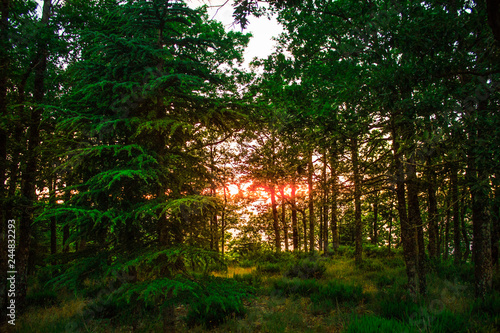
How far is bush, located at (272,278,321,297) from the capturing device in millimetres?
8602

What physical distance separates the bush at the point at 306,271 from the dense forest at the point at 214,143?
179 centimetres

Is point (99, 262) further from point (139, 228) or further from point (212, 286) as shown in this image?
point (212, 286)

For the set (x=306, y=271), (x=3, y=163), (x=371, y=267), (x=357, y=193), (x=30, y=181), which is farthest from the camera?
(x=371, y=267)

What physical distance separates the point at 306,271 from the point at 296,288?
232 centimetres

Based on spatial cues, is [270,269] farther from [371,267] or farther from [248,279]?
[371,267]

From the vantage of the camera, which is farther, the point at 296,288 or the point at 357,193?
the point at 296,288

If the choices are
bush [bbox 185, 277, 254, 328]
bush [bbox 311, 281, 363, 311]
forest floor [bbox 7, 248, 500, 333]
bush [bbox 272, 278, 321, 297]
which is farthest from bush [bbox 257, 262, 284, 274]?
bush [bbox 185, 277, 254, 328]

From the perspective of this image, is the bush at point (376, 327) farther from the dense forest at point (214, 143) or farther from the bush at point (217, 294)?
the bush at point (217, 294)

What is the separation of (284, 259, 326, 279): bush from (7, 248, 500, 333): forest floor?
0.04 meters

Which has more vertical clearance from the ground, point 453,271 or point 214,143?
point 214,143

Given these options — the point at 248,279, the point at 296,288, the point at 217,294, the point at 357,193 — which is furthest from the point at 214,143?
the point at 248,279

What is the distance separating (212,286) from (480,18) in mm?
6347

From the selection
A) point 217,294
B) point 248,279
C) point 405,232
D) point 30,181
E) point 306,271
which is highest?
point 30,181

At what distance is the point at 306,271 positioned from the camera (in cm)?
1095
